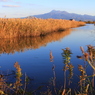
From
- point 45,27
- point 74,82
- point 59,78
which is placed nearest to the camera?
point 74,82

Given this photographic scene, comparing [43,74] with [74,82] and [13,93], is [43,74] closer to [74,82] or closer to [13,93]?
[74,82]

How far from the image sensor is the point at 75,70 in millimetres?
4984

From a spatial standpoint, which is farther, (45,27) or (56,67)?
(45,27)

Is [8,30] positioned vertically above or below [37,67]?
above

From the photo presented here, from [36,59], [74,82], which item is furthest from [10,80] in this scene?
[36,59]

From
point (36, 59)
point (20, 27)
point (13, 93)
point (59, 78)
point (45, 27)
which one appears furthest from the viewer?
point (45, 27)

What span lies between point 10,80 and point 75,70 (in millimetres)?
1822

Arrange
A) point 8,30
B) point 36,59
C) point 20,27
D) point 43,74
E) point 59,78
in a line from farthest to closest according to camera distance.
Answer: point 20,27
point 8,30
point 36,59
point 43,74
point 59,78

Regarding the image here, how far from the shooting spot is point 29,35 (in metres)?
12.9

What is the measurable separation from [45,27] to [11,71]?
10390 mm

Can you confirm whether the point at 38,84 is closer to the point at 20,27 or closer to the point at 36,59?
the point at 36,59

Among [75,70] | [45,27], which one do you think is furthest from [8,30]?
[75,70]

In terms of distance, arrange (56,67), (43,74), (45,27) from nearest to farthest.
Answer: (43,74)
(56,67)
(45,27)

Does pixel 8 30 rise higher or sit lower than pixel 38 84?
higher
